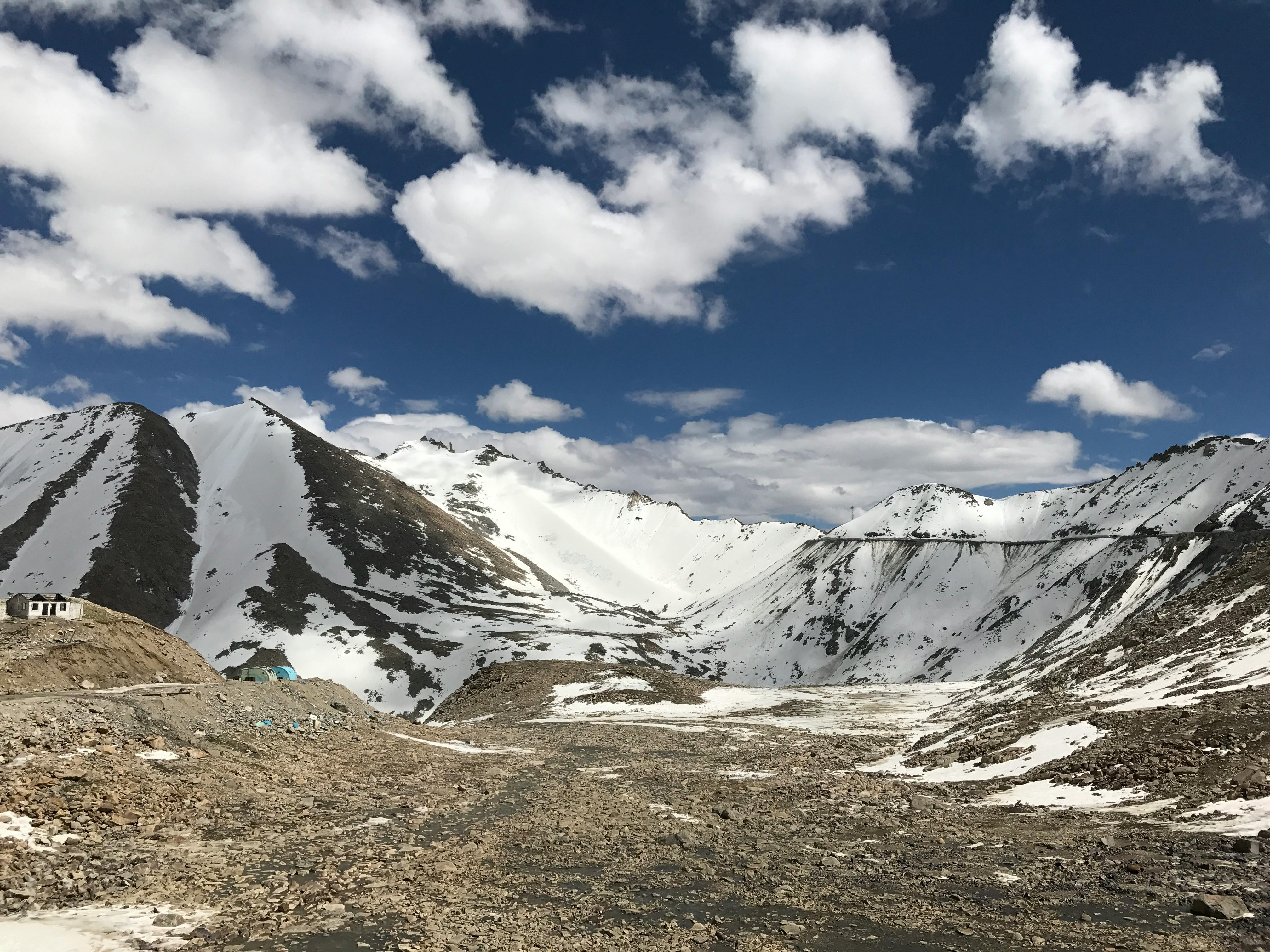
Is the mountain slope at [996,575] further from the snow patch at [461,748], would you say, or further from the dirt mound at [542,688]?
the snow patch at [461,748]

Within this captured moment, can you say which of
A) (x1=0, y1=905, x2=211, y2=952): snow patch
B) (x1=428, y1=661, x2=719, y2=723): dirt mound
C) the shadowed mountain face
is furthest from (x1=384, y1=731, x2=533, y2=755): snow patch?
the shadowed mountain face

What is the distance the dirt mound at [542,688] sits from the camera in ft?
225

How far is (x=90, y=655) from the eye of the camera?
3631 centimetres

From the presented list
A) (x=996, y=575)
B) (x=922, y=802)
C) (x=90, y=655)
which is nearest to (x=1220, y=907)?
(x=922, y=802)

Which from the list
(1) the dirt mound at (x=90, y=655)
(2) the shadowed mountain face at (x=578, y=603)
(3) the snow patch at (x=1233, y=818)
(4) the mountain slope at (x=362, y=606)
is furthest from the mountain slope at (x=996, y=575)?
(1) the dirt mound at (x=90, y=655)

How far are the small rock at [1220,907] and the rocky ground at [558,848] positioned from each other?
0.05m

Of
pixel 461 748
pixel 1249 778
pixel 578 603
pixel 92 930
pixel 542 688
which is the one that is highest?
pixel 578 603

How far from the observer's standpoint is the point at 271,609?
130 meters

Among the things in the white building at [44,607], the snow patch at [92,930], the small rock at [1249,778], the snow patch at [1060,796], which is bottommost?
the snow patch at [92,930]

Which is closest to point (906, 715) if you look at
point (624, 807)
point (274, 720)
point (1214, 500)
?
point (624, 807)

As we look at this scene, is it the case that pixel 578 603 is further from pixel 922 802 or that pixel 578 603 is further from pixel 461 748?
pixel 922 802

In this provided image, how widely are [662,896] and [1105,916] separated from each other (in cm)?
703

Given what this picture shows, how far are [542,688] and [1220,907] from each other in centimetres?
6635

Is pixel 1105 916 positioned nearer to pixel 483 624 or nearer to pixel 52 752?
pixel 52 752
